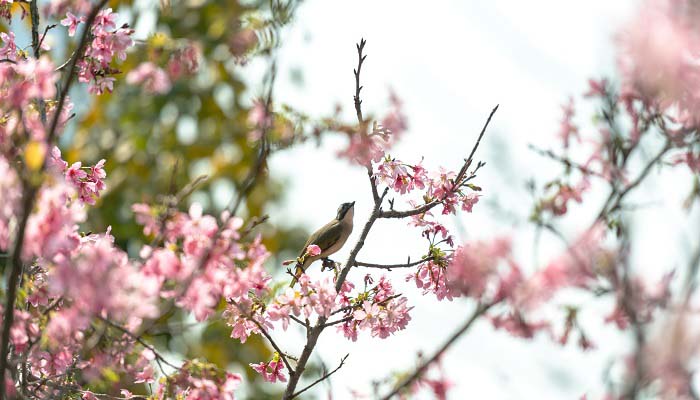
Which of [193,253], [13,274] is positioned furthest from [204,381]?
[13,274]

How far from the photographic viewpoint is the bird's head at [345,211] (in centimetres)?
494

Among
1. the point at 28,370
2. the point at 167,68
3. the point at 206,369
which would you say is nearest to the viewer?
the point at 206,369

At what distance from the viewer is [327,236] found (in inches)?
183

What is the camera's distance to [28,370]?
3.25 meters

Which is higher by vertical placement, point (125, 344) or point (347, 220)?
point (347, 220)

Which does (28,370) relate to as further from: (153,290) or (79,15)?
(79,15)

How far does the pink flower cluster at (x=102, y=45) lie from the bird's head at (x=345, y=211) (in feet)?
5.54

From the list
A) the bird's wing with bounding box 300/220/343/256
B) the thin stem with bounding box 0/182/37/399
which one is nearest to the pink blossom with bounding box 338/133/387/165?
Result: the bird's wing with bounding box 300/220/343/256

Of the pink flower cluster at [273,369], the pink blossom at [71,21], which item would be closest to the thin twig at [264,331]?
the pink flower cluster at [273,369]

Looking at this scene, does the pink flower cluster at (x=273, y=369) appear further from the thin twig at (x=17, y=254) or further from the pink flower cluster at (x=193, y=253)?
the thin twig at (x=17, y=254)

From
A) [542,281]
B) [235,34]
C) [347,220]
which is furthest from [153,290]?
[347,220]

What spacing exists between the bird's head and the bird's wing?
17cm

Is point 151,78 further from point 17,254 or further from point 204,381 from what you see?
point 17,254

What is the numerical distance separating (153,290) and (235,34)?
1.39m
